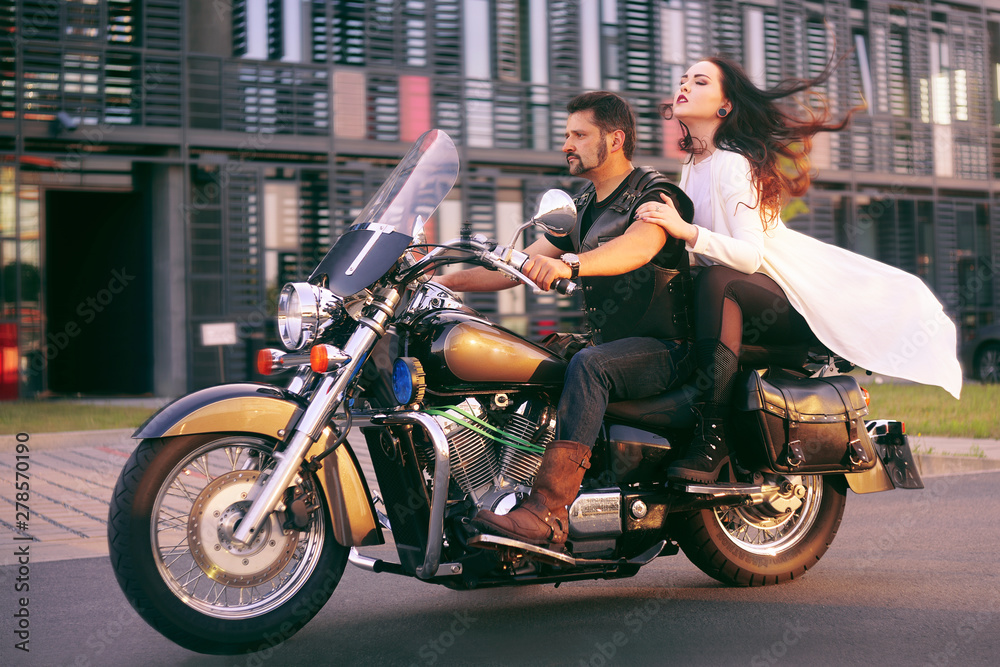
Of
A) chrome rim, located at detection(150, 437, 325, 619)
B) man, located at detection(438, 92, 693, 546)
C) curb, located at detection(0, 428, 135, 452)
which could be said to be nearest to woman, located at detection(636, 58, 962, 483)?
man, located at detection(438, 92, 693, 546)

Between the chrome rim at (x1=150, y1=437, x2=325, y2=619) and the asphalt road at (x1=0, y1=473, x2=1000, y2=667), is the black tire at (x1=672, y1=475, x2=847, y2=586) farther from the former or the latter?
the chrome rim at (x1=150, y1=437, x2=325, y2=619)

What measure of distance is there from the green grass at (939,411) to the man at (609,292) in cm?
589

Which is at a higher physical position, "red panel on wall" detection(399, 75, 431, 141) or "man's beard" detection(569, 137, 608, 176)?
"red panel on wall" detection(399, 75, 431, 141)

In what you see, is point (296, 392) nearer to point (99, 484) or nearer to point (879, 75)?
point (99, 484)

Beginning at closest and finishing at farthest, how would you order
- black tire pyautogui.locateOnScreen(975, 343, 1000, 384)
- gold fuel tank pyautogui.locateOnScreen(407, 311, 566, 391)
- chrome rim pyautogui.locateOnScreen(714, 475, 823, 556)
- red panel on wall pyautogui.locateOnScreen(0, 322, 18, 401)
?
gold fuel tank pyautogui.locateOnScreen(407, 311, 566, 391), chrome rim pyautogui.locateOnScreen(714, 475, 823, 556), red panel on wall pyautogui.locateOnScreen(0, 322, 18, 401), black tire pyautogui.locateOnScreen(975, 343, 1000, 384)

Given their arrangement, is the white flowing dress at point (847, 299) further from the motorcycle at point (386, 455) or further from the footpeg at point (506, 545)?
the footpeg at point (506, 545)

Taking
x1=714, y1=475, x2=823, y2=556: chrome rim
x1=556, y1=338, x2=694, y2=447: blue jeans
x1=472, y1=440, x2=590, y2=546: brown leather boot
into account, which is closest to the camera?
x1=472, y1=440, x2=590, y2=546: brown leather boot

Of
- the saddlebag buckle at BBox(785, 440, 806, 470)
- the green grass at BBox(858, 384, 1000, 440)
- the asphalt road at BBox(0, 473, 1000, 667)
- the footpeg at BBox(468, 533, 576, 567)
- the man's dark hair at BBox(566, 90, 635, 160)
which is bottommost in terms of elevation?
the asphalt road at BBox(0, 473, 1000, 667)

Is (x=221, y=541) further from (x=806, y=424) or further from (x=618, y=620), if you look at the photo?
(x=806, y=424)

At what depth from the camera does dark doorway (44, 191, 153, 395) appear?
16.5 meters

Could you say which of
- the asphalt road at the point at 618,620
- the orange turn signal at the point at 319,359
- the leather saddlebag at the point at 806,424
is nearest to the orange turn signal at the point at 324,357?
the orange turn signal at the point at 319,359

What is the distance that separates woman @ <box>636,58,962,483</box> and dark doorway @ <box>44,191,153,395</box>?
12.9 meters

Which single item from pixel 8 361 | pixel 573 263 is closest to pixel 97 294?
pixel 8 361

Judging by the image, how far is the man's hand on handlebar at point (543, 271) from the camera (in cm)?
353
